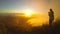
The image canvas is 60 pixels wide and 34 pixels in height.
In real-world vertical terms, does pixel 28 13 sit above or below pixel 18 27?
above

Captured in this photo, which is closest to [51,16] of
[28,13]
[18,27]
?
[28,13]

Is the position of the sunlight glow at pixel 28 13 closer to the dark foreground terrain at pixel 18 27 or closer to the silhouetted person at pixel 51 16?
the dark foreground terrain at pixel 18 27

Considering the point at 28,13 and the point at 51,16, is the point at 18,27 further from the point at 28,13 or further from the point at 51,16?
the point at 51,16

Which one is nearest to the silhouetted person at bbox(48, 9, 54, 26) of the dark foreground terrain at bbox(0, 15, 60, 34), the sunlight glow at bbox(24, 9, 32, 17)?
the dark foreground terrain at bbox(0, 15, 60, 34)

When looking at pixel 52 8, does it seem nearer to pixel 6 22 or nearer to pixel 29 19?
pixel 29 19

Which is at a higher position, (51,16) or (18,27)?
(51,16)

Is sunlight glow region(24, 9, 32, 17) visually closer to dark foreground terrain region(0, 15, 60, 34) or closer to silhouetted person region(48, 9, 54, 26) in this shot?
dark foreground terrain region(0, 15, 60, 34)

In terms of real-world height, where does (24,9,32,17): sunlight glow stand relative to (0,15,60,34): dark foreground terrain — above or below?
above

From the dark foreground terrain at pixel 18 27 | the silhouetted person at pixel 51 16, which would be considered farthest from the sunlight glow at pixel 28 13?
the silhouetted person at pixel 51 16

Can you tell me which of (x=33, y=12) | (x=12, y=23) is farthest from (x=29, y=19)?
(x=12, y=23)
